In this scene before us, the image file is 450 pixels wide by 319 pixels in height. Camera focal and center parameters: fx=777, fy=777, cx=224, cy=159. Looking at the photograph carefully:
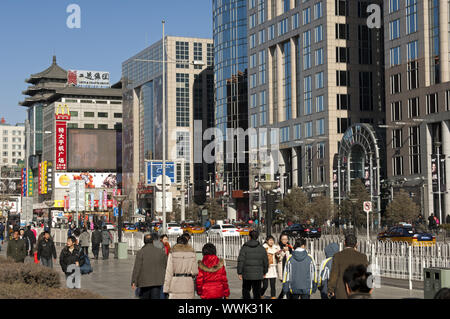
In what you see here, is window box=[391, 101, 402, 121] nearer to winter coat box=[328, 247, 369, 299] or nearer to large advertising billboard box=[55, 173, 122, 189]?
winter coat box=[328, 247, 369, 299]

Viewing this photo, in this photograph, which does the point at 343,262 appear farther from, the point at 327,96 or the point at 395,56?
the point at 327,96

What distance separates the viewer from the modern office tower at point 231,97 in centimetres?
12238

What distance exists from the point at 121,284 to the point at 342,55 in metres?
76.0

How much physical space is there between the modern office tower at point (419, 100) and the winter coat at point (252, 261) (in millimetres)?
60107

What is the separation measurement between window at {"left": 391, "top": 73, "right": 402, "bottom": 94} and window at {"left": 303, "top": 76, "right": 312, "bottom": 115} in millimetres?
18400

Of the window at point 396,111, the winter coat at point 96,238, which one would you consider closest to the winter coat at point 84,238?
the winter coat at point 96,238

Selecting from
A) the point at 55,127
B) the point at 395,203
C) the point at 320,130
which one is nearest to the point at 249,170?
the point at 320,130

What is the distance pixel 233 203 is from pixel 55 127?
6691 cm

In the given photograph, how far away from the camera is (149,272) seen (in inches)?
581

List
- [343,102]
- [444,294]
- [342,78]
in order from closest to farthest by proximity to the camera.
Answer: [444,294]
[343,102]
[342,78]

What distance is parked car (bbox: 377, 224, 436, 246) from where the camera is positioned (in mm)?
43625

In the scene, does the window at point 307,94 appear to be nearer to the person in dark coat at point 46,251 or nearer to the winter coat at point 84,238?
the winter coat at point 84,238

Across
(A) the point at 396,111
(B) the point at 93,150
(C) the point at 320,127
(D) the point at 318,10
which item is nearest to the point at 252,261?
(A) the point at 396,111
